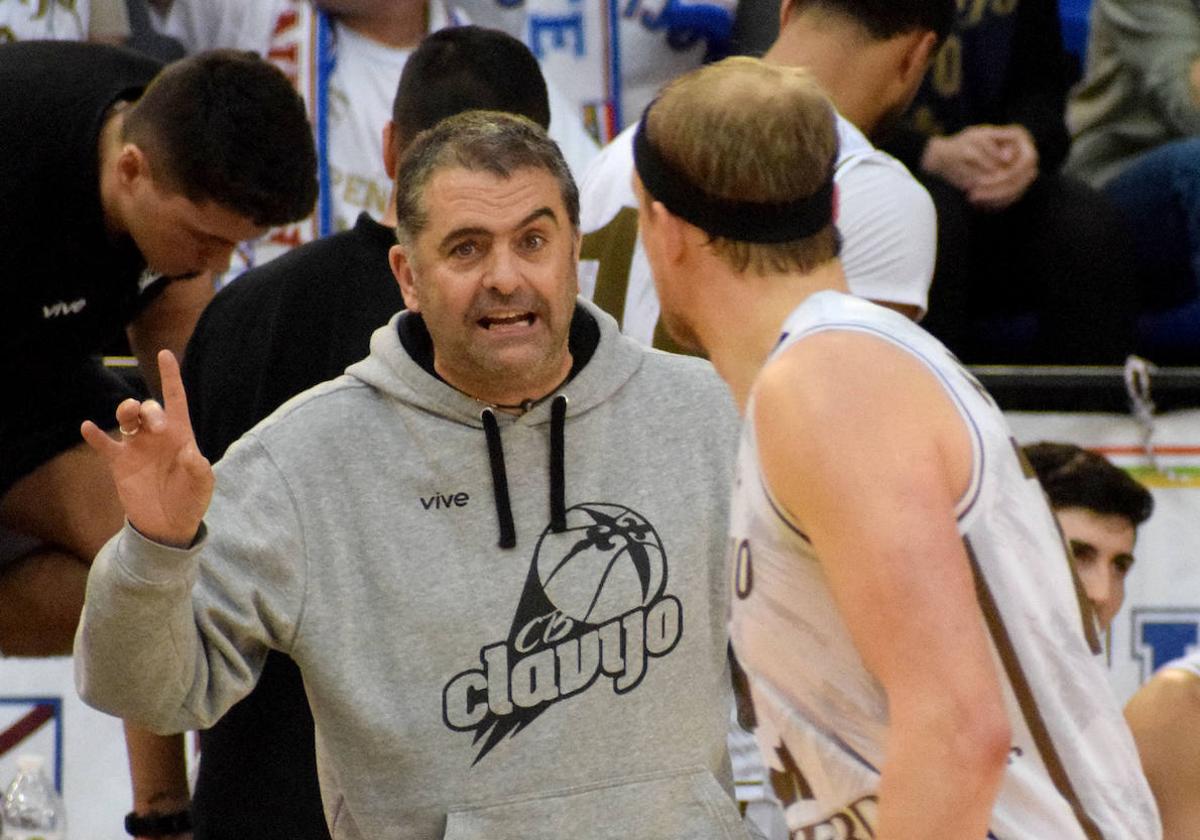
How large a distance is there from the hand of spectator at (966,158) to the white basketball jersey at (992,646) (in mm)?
2810

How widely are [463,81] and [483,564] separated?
1.07m

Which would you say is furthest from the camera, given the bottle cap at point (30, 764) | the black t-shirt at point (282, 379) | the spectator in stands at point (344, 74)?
the spectator in stands at point (344, 74)

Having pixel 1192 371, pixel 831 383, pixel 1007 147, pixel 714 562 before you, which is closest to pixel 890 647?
pixel 831 383

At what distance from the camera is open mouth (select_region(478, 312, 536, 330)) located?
2.79 m

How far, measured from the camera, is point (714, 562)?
2816mm

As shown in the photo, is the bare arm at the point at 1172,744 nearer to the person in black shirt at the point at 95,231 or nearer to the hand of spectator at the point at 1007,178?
the person in black shirt at the point at 95,231

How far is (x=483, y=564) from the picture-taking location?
273 centimetres

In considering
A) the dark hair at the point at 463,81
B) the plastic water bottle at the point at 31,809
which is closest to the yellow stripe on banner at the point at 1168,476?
the dark hair at the point at 463,81

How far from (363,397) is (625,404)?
400mm

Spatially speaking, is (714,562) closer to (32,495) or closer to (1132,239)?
(32,495)

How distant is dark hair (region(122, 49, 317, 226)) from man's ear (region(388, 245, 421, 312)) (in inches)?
24.3

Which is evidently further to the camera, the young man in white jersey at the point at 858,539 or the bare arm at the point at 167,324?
the bare arm at the point at 167,324

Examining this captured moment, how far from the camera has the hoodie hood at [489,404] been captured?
109 inches

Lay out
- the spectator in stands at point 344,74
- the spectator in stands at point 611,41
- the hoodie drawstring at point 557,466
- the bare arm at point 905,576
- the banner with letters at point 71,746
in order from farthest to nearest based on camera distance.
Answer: the spectator in stands at point 611,41, the spectator in stands at point 344,74, the banner with letters at point 71,746, the hoodie drawstring at point 557,466, the bare arm at point 905,576
